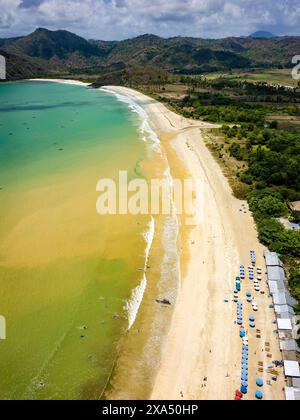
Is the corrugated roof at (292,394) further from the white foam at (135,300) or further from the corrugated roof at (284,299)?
the white foam at (135,300)

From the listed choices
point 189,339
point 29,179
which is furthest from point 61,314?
point 29,179

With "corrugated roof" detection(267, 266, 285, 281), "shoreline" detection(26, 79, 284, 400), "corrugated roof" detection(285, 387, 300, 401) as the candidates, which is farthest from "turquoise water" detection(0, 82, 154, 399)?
"corrugated roof" detection(267, 266, 285, 281)

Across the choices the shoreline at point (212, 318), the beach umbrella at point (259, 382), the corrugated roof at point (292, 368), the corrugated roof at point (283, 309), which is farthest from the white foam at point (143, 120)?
the beach umbrella at point (259, 382)

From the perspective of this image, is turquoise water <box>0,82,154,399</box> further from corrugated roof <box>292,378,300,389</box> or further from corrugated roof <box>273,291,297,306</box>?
corrugated roof <box>292,378,300,389</box>

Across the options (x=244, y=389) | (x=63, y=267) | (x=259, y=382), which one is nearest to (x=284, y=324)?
(x=259, y=382)

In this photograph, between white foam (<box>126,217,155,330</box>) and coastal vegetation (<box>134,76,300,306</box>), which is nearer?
A: white foam (<box>126,217,155,330</box>)
